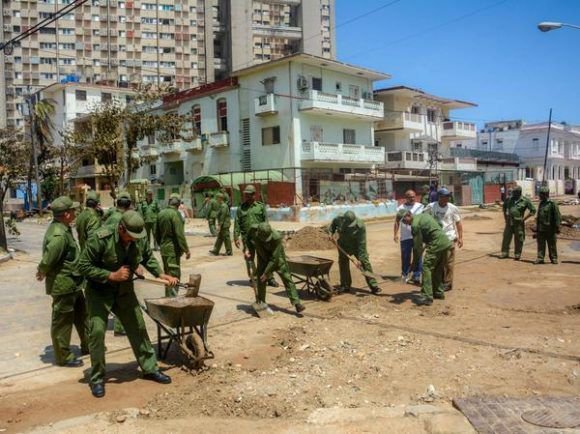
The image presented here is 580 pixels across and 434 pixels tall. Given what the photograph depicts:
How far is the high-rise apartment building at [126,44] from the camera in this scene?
76.8 meters

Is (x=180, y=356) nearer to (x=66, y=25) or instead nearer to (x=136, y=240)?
(x=136, y=240)

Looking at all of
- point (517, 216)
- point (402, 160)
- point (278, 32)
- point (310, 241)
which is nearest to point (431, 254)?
point (517, 216)

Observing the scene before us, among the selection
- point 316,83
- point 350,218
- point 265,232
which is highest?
point 316,83

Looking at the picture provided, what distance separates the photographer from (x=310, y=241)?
16969 millimetres

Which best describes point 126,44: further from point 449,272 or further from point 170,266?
point 449,272

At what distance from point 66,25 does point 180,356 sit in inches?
3547

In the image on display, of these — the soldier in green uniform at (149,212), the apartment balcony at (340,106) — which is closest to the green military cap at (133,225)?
the soldier in green uniform at (149,212)

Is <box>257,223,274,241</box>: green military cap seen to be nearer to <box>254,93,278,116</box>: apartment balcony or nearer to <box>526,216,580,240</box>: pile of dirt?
<box>526,216,580,240</box>: pile of dirt

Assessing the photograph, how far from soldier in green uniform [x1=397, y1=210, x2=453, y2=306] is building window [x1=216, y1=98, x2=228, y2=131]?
31112mm

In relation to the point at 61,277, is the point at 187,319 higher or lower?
lower

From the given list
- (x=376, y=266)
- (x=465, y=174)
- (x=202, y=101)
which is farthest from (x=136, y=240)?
(x=465, y=174)

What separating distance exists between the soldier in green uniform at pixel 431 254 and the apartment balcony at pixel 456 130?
4334 centimetres

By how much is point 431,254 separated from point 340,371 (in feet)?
11.0

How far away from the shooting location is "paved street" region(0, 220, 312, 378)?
20.8ft
